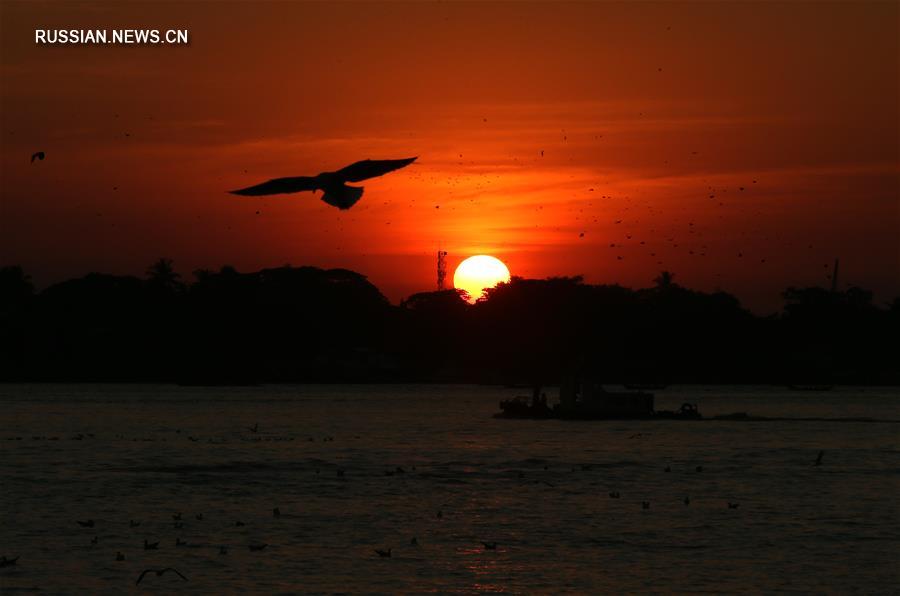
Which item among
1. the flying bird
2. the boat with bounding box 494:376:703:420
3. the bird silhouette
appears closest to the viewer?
the flying bird

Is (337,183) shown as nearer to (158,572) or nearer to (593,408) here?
(158,572)

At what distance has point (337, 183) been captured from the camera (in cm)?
1609

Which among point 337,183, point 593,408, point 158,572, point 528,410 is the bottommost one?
point 158,572

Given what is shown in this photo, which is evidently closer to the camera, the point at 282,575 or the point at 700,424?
the point at 282,575

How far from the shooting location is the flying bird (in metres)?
14.8

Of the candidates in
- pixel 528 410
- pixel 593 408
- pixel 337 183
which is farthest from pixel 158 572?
pixel 528 410

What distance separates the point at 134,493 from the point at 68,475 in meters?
11.4

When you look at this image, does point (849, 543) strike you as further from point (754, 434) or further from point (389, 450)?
point (754, 434)

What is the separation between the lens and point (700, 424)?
135375 mm

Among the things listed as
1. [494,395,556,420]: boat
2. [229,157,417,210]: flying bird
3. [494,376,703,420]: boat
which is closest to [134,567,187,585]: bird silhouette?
[229,157,417,210]: flying bird

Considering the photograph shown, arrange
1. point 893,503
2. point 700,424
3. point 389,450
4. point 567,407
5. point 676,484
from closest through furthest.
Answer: point 893,503, point 676,484, point 389,450, point 567,407, point 700,424

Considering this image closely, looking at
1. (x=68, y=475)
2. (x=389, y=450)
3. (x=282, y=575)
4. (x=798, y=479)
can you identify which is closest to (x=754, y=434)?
(x=389, y=450)

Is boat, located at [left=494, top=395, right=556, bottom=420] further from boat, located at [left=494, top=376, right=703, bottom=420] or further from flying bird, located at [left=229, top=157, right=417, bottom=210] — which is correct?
flying bird, located at [left=229, top=157, right=417, bottom=210]

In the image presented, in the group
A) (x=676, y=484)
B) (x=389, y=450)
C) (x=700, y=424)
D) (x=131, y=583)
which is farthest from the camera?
(x=700, y=424)
